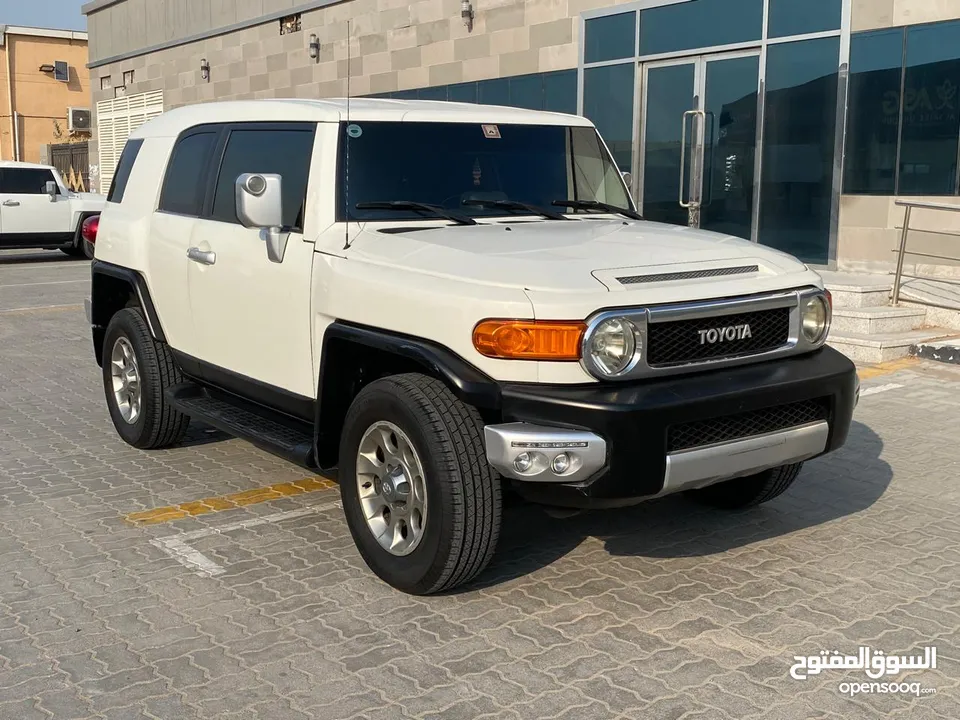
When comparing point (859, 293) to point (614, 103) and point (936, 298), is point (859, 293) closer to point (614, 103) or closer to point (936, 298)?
point (936, 298)

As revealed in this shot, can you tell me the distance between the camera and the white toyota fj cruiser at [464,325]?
3.78m

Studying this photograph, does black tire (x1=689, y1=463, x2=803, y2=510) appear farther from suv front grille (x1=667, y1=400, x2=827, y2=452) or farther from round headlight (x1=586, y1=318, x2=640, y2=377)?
round headlight (x1=586, y1=318, x2=640, y2=377)

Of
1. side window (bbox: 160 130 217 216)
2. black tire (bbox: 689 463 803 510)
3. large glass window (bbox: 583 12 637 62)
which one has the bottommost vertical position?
black tire (bbox: 689 463 803 510)

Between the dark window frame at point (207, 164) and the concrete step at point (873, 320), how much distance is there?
6648 mm

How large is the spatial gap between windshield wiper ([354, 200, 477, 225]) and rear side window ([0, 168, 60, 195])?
16.9 m

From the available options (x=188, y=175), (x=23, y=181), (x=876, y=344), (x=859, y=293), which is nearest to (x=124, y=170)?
(x=188, y=175)

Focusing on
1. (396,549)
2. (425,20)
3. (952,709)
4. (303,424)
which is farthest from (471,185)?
(425,20)

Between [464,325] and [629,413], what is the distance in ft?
2.28

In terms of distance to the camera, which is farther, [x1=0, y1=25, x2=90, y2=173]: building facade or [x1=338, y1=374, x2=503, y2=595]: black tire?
[x1=0, y1=25, x2=90, y2=173]: building facade

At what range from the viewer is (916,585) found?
4.33 m

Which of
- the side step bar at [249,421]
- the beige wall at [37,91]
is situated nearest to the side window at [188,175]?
the side step bar at [249,421]

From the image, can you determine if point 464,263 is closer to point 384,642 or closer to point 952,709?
point 384,642

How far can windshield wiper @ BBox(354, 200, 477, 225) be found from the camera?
473 cm

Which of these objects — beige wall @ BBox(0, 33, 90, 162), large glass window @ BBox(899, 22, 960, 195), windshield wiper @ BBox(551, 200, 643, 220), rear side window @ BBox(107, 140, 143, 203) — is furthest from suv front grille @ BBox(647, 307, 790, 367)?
beige wall @ BBox(0, 33, 90, 162)
